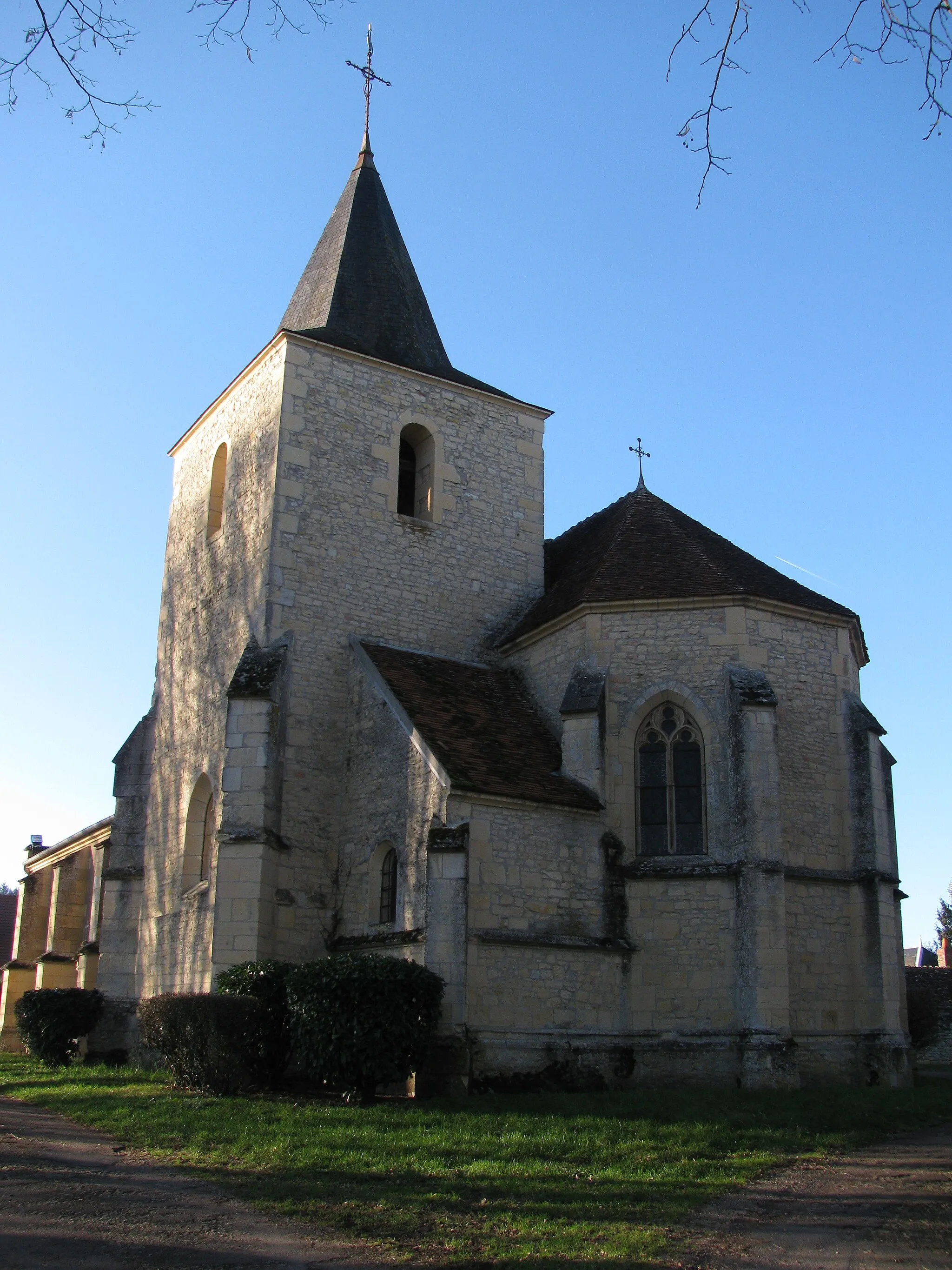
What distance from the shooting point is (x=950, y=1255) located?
23.0ft

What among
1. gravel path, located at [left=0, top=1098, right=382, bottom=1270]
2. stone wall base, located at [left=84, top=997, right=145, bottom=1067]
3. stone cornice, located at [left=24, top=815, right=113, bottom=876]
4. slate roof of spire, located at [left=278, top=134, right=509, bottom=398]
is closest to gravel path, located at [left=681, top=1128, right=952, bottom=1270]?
gravel path, located at [left=0, top=1098, right=382, bottom=1270]

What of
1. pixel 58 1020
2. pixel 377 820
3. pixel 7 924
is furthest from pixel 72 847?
pixel 7 924

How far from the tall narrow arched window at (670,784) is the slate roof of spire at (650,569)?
188cm

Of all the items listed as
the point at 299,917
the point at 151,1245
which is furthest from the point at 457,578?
the point at 151,1245

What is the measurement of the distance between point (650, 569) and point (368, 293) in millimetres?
8247

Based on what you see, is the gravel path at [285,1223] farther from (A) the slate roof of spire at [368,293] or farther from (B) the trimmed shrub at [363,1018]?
(A) the slate roof of spire at [368,293]

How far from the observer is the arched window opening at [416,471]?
20.7m

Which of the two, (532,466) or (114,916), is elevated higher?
(532,466)

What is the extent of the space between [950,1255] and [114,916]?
15.6 metres

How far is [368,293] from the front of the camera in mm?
22156

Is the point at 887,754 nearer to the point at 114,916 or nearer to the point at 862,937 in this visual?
the point at 862,937

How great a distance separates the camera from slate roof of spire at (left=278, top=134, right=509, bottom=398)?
21.4 meters

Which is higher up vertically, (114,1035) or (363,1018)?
(363,1018)

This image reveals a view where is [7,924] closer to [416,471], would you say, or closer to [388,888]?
[416,471]
